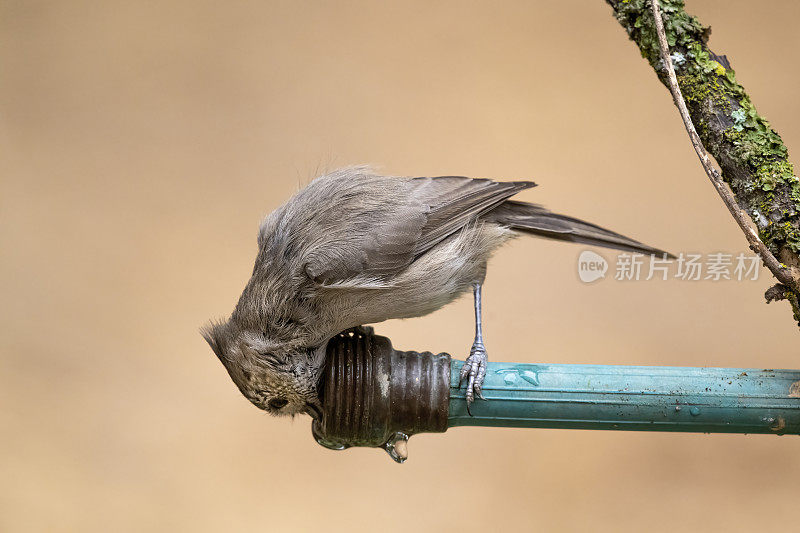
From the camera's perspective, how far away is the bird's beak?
5.99ft

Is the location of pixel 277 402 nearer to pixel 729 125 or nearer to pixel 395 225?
pixel 395 225

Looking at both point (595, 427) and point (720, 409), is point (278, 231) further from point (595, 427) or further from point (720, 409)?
point (720, 409)

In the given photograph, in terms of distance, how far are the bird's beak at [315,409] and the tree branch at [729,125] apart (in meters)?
1.03

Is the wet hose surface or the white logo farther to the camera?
the white logo

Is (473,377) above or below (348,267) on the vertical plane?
below

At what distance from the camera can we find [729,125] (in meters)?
1.75

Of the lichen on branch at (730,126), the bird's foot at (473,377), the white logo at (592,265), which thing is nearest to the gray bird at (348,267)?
the bird's foot at (473,377)

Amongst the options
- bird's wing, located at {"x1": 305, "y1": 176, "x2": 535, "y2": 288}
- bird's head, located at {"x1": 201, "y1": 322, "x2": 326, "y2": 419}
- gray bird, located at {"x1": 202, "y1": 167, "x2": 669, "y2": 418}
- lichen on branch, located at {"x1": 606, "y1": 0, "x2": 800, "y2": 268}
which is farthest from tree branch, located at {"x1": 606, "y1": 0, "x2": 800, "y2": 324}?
bird's head, located at {"x1": 201, "y1": 322, "x2": 326, "y2": 419}

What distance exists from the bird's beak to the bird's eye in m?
0.05

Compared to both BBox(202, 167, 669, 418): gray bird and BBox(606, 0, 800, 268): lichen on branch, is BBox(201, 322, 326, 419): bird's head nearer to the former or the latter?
BBox(202, 167, 669, 418): gray bird

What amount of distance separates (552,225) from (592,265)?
43 centimetres

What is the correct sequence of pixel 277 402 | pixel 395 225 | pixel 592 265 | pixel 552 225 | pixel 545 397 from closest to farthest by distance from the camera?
pixel 545 397, pixel 277 402, pixel 395 225, pixel 552 225, pixel 592 265

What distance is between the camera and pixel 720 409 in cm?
167

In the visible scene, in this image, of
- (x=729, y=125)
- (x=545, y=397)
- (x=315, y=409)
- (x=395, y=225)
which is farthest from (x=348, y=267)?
(x=729, y=125)
